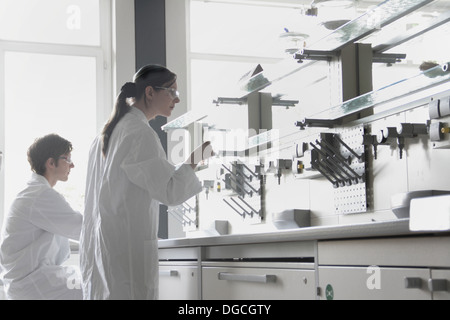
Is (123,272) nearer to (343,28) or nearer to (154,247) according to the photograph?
(154,247)

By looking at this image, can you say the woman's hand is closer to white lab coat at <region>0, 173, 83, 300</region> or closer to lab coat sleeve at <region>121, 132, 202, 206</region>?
lab coat sleeve at <region>121, 132, 202, 206</region>

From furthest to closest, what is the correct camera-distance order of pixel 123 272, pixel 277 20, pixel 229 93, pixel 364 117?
pixel 277 20, pixel 229 93, pixel 364 117, pixel 123 272

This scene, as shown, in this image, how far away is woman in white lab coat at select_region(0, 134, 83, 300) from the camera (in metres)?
3.24

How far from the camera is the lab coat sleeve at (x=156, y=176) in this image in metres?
2.58

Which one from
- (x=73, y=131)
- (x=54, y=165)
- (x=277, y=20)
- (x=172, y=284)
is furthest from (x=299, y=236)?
(x=277, y=20)

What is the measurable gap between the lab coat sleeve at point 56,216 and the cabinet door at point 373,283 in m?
1.51

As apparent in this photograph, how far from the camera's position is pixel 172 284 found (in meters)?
3.27

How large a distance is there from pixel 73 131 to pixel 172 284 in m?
2.90

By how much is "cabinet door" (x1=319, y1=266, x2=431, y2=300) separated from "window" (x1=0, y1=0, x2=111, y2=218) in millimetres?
4046

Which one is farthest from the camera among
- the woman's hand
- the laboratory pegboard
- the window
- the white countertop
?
the window

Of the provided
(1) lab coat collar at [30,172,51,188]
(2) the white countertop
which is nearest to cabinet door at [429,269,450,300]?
(2) the white countertop

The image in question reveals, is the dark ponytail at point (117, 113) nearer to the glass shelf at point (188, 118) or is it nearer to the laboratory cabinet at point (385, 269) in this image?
the laboratory cabinet at point (385, 269)

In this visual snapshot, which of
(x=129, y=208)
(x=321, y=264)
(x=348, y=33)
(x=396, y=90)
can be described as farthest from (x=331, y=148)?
(x=321, y=264)

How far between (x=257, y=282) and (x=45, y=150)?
5.27 feet
